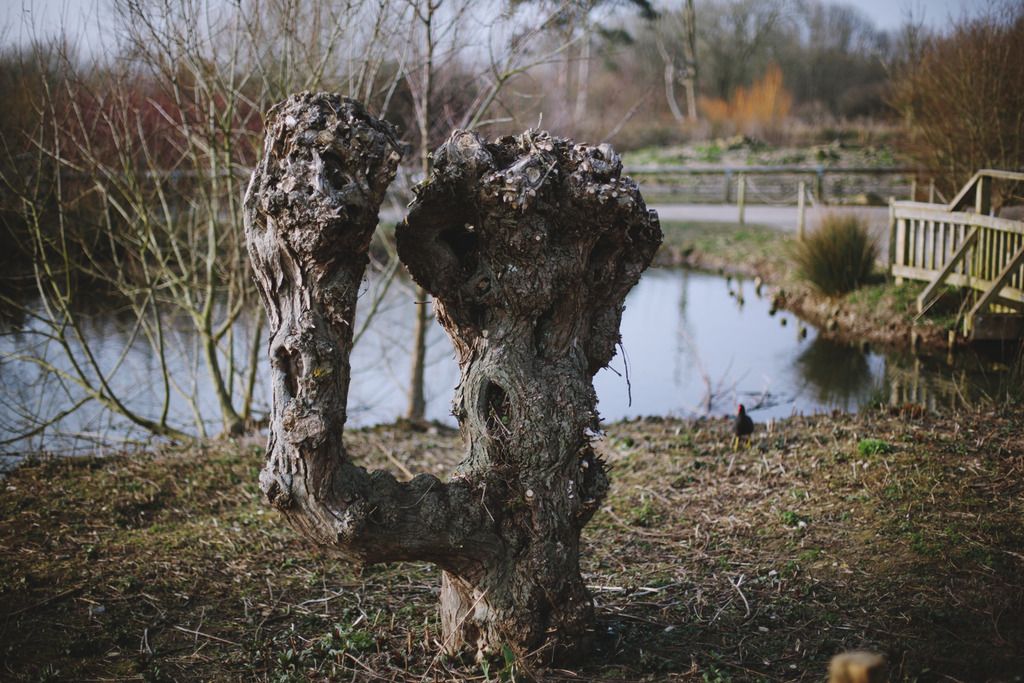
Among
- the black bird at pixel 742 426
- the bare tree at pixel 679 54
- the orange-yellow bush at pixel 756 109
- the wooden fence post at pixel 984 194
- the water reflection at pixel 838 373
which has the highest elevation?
the bare tree at pixel 679 54

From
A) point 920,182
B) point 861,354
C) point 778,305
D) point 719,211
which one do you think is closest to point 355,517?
point 861,354

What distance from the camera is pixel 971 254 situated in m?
10.5

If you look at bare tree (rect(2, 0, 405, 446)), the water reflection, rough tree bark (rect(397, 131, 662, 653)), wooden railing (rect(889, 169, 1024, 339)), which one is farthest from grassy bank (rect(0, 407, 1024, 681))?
wooden railing (rect(889, 169, 1024, 339))

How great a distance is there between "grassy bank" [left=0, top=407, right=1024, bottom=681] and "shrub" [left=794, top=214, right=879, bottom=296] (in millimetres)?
6866

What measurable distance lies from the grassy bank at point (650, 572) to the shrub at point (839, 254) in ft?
22.5

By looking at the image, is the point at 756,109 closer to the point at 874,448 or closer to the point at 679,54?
the point at 679,54

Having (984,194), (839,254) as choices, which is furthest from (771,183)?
(984,194)

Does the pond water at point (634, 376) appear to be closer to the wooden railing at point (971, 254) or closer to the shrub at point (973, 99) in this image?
the wooden railing at point (971, 254)

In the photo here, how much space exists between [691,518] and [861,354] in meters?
6.72

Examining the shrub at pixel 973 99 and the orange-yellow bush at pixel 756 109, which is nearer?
the shrub at pixel 973 99

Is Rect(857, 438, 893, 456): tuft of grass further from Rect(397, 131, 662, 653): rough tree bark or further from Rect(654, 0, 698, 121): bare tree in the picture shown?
Rect(654, 0, 698, 121): bare tree

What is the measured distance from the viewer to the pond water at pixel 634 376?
8.44 m

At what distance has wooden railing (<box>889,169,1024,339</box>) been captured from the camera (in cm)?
959

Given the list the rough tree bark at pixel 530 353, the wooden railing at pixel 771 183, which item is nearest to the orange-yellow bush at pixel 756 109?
the wooden railing at pixel 771 183
